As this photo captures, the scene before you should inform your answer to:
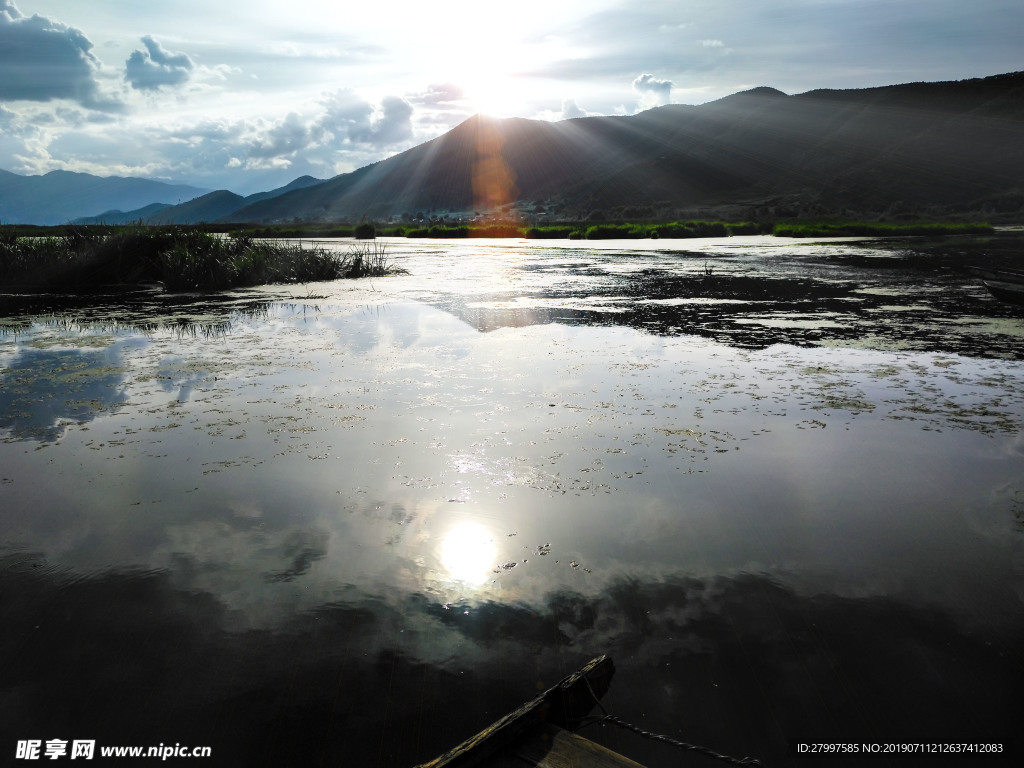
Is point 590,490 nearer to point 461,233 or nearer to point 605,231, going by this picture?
point 605,231

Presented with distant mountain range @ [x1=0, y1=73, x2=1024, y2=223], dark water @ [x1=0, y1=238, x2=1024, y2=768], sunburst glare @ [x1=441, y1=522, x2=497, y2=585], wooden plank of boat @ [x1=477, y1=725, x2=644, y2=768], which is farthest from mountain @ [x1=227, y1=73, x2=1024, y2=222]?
wooden plank of boat @ [x1=477, y1=725, x2=644, y2=768]

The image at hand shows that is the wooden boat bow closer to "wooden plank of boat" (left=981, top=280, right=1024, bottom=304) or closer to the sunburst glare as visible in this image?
the sunburst glare

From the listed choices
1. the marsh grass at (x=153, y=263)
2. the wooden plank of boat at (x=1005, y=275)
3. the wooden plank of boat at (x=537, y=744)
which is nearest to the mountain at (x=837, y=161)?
the wooden plank of boat at (x=1005, y=275)

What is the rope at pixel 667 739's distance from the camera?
305cm

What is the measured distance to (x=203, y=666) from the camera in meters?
3.73

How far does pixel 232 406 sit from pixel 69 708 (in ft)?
17.6

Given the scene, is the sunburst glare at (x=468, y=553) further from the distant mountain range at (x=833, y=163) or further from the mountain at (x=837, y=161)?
the mountain at (x=837, y=161)

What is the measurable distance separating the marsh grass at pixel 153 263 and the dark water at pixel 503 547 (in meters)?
12.0

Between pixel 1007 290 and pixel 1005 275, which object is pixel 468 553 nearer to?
pixel 1007 290

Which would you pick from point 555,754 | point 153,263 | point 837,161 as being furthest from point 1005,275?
point 837,161

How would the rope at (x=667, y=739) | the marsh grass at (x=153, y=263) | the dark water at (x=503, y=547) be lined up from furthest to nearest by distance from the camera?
the marsh grass at (x=153, y=263), the dark water at (x=503, y=547), the rope at (x=667, y=739)

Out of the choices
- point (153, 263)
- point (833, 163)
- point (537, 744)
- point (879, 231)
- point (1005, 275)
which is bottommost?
point (537, 744)

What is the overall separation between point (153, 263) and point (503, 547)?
2296cm

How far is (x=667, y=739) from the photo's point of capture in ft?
10.3
